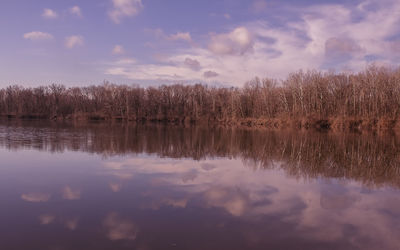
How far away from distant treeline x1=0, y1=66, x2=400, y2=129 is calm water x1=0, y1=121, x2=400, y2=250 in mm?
37022

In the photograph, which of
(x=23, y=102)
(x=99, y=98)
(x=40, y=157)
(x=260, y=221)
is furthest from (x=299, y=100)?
(x=23, y=102)

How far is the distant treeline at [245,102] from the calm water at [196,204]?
121 feet

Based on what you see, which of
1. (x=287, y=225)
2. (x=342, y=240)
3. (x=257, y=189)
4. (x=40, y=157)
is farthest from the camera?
(x=40, y=157)

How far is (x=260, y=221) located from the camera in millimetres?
7133

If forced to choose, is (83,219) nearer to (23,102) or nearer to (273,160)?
(273,160)

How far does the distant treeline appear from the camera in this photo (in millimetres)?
49875

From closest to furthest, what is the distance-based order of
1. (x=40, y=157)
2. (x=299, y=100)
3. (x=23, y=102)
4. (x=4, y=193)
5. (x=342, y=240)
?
(x=342, y=240) < (x=4, y=193) < (x=40, y=157) < (x=299, y=100) < (x=23, y=102)

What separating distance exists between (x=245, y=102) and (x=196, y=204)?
226 ft

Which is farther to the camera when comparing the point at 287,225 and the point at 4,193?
the point at 4,193

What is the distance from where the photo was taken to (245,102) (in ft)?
250

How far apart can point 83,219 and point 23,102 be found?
107 metres

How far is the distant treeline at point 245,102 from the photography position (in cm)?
4988

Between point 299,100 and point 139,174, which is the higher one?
point 299,100

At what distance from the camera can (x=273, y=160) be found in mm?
16453
